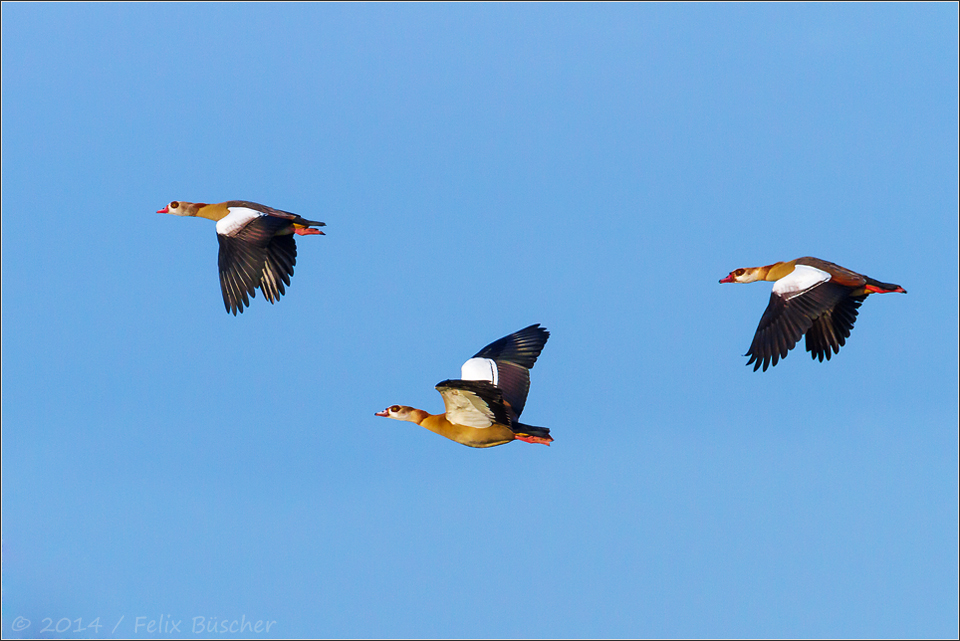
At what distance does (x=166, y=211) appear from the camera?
24.7 metres

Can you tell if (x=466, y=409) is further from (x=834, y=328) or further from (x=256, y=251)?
(x=834, y=328)

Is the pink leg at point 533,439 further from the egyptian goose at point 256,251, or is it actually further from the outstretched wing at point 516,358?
the egyptian goose at point 256,251

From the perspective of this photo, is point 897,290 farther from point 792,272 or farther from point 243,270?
point 243,270

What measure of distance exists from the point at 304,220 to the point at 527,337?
447 cm

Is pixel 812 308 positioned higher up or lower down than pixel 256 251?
lower down

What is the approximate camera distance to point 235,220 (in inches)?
829

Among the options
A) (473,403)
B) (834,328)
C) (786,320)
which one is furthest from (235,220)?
(834,328)

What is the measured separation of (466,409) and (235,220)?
6140 millimetres

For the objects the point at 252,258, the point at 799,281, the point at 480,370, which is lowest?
the point at 480,370

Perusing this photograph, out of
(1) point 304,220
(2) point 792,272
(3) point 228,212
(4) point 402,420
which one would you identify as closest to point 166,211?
(3) point 228,212

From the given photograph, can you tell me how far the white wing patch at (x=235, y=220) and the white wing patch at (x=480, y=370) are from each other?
468 centimetres

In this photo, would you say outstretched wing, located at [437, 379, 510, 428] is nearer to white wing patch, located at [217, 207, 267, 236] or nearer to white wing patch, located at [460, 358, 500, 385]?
white wing patch, located at [460, 358, 500, 385]

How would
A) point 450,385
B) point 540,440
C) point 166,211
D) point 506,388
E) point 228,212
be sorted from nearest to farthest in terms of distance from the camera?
point 450,385 < point 540,440 < point 506,388 < point 228,212 < point 166,211

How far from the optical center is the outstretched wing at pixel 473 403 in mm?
15727
